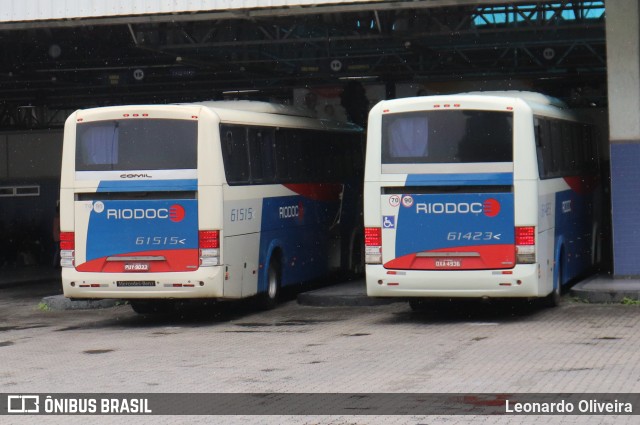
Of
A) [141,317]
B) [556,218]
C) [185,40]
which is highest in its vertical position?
[185,40]

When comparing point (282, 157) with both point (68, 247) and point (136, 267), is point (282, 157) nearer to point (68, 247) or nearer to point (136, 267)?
point (136, 267)

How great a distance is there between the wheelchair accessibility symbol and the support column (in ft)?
16.4

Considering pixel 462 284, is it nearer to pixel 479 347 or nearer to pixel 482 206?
pixel 482 206

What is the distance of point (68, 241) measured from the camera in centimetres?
1873

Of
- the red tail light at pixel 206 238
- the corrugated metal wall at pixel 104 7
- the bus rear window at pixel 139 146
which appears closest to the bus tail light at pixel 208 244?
the red tail light at pixel 206 238

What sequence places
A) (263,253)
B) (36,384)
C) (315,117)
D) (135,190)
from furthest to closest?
(315,117) < (263,253) < (135,190) < (36,384)

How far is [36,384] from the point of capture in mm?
12828

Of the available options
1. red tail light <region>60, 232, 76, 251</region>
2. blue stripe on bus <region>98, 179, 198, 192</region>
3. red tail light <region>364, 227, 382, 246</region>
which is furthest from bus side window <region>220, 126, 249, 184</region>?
red tail light <region>60, 232, 76, 251</region>

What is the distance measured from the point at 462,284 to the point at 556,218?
262 centimetres

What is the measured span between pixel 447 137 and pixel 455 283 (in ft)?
6.60

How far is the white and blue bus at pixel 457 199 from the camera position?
1758 cm

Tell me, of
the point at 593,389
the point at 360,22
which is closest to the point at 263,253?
the point at 360,22

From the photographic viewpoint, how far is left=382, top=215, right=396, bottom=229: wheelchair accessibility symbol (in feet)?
59.2

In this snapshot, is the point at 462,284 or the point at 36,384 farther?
the point at 462,284
